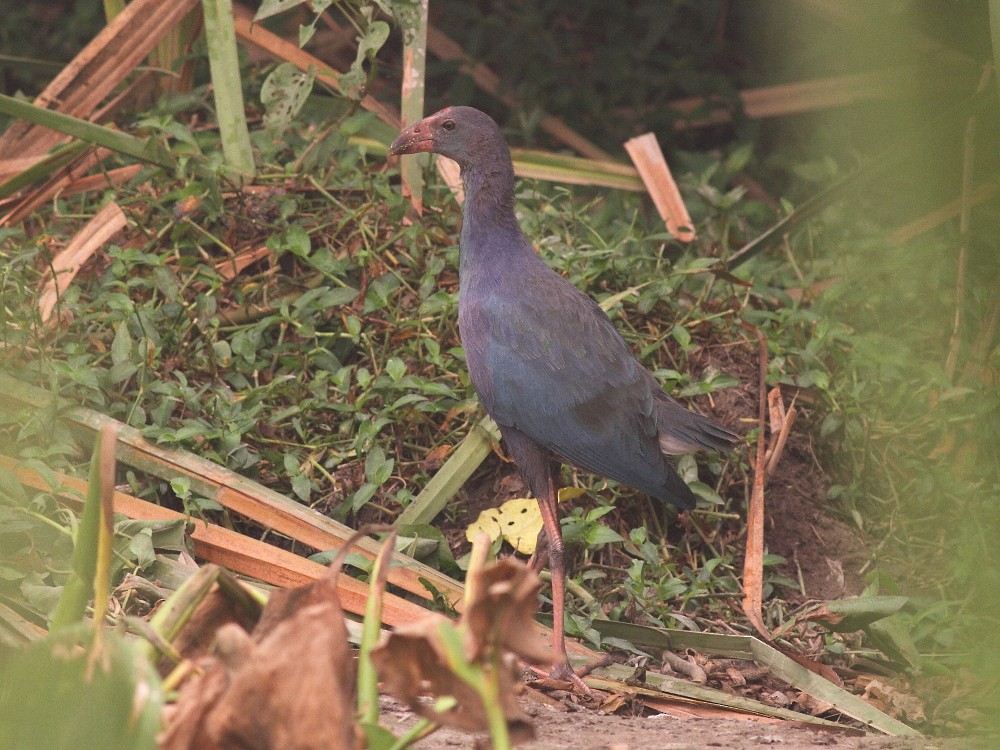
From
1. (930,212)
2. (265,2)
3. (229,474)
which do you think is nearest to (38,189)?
(265,2)

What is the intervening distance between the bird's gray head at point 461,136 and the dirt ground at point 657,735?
155 centimetres

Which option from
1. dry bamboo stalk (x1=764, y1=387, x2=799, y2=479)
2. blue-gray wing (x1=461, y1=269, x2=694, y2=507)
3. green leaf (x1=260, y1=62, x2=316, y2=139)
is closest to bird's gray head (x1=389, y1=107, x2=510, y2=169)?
blue-gray wing (x1=461, y1=269, x2=694, y2=507)

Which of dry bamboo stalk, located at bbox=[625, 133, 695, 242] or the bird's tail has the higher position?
dry bamboo stalk, located at bbox=[625, 133, 695, 242]

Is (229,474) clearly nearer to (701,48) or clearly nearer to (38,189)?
(38,189)

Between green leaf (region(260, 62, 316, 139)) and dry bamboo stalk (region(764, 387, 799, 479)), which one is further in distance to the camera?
green leaf (region(260, 62, 316, 139))

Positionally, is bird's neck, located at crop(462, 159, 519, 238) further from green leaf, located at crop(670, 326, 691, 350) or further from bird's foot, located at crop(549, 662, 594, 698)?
bird's foot, located at crop(549, 662, 594, 698)

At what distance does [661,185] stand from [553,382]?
1.70 m

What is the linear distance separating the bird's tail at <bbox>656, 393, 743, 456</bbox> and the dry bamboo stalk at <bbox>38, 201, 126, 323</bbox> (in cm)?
195

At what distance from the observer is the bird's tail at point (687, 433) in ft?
10.9

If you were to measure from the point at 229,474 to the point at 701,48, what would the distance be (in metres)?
3.33

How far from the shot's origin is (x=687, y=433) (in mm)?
3309

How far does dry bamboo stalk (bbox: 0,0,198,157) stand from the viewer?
13.8ft

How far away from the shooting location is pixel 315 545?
3.21 meters

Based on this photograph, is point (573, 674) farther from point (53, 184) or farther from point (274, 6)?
point (53, 184)
